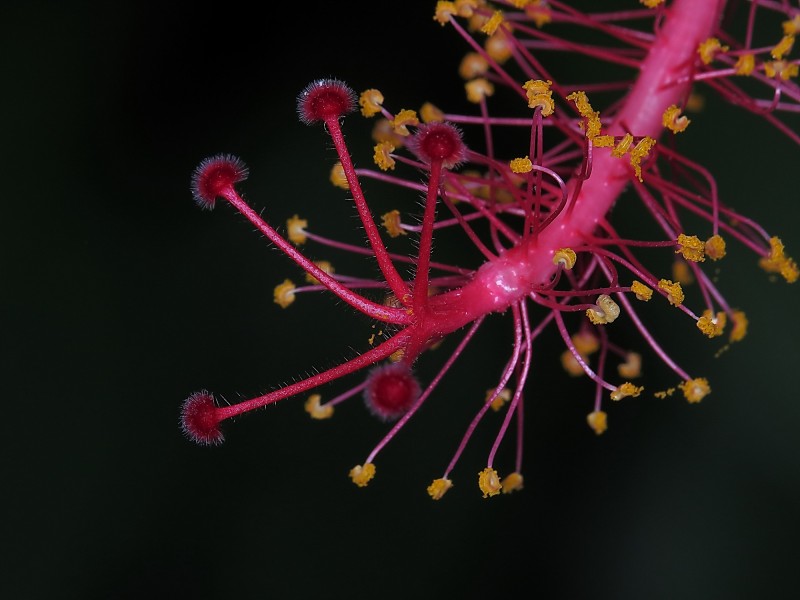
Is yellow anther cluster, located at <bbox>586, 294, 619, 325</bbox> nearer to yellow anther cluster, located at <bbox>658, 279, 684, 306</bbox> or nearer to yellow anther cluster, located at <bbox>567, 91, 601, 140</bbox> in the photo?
yellow anther cluster, located at <bbox>658, 279, 684, 306</bbox>

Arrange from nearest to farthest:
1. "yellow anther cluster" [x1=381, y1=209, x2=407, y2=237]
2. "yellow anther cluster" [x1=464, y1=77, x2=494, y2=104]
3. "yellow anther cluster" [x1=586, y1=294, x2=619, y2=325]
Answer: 1. "yellow anther cluster" [x1=586, y1=294, x2=619, y2=325]
2. "yellow anther cluster" [x1=381, y1=209, x2=407, y2=237]
3. "yellow anther cluster" [x1=464, y1=77, x2=494, y2=104]

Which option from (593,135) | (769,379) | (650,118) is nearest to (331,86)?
(593,135)

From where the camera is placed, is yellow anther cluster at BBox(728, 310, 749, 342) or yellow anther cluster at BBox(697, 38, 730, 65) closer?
yellow anther cluster at BBox(697, 38, 730, 65)

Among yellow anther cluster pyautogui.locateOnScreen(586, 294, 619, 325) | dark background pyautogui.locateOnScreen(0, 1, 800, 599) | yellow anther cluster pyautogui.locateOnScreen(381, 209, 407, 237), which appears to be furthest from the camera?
dark background pyautogui.locateOnScreen(0, 1, 800, 599)

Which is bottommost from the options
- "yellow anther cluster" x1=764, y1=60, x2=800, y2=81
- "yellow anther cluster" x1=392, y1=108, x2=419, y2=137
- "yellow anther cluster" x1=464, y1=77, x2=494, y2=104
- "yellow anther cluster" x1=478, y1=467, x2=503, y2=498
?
"yellow anther cluster" x1=478, y1=467, x2=503, y2=498

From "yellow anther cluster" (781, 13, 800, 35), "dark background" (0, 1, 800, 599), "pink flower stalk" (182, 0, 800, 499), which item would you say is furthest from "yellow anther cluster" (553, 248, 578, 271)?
"dark background" (0, 1, 800, 599)

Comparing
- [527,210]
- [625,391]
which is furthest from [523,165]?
[625,391]

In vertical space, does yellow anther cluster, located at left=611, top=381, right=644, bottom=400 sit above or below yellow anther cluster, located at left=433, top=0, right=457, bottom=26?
below

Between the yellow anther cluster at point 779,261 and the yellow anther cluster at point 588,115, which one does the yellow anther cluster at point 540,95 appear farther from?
the yellow anther cluster at point 779,261
